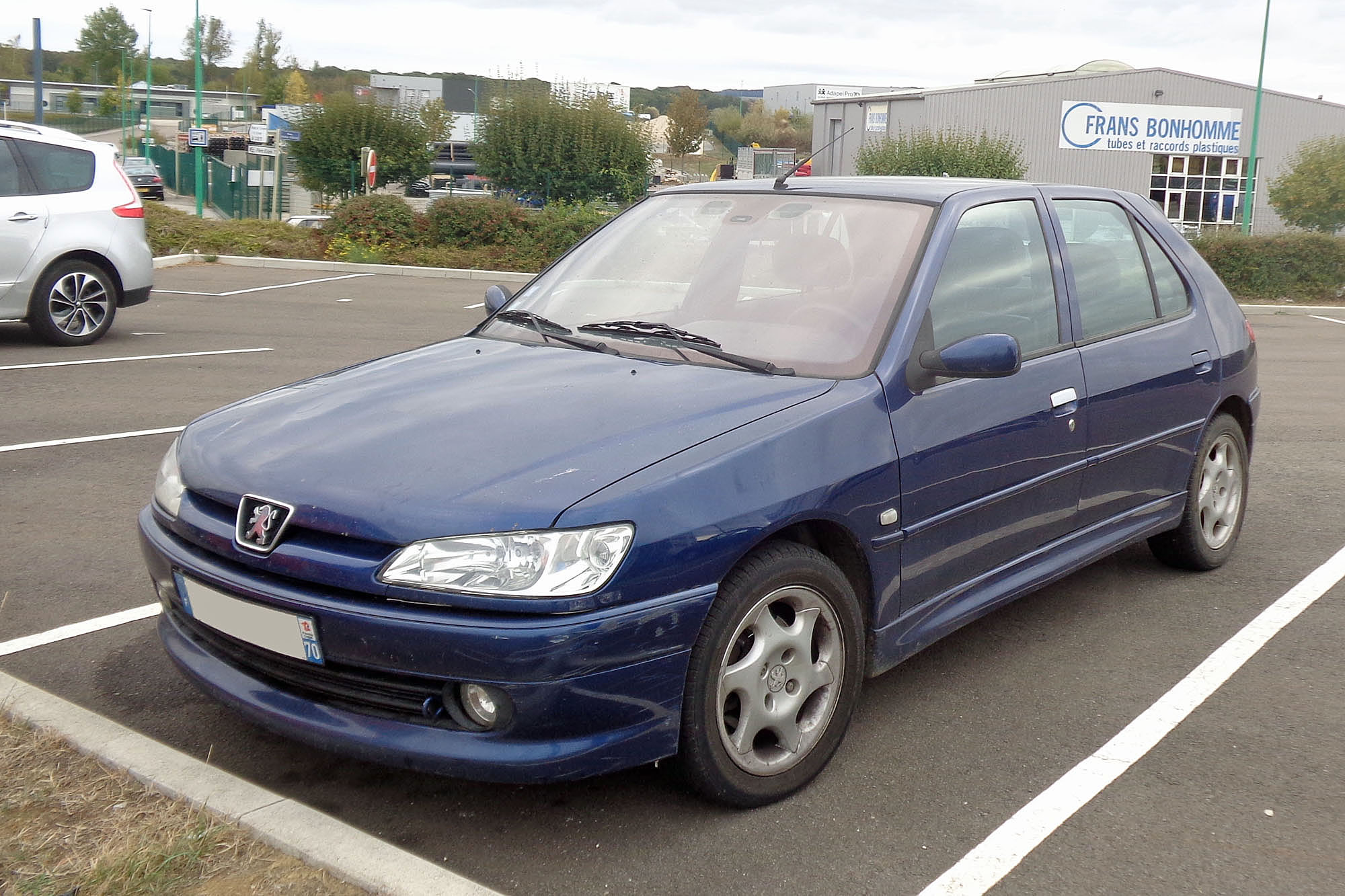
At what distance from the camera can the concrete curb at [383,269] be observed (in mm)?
20875

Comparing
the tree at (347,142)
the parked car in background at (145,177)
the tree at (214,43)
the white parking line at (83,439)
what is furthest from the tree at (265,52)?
the white parking line at (83,439)

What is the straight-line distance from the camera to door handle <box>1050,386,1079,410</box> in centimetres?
417

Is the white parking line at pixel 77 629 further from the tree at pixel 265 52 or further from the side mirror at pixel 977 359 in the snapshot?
the tree at pixel 265 52

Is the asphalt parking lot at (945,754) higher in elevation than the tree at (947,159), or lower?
lower

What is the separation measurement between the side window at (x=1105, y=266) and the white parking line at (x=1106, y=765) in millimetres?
1190

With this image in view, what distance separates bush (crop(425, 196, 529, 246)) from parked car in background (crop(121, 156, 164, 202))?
18.9m

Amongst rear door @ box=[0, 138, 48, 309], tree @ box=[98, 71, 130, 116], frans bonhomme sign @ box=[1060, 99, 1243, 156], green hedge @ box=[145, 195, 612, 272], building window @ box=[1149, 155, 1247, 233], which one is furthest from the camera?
tree @ box=[98, 71, 130, 116]

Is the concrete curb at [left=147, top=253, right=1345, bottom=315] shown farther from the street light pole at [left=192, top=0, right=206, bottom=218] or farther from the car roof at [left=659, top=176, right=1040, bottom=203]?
the car roof at [left=659, top=176, right=1040, bottom=203]

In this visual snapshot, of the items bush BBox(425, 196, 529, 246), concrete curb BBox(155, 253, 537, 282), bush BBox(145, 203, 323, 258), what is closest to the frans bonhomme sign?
bush BBox(425, 196, 529, 246)

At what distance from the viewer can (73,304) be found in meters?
10.8

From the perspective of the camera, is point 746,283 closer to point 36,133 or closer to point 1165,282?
point 1165,282

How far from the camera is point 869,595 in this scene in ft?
11.7

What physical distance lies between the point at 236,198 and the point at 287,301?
23463mm

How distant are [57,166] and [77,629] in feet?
24.2
